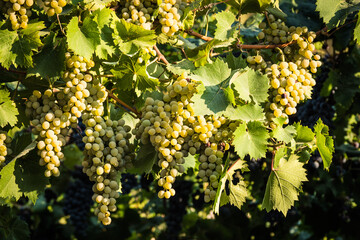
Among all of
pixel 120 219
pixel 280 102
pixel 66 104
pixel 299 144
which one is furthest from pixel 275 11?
pixel 120 219

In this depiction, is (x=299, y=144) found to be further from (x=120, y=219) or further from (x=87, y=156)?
(x=120, y=219)

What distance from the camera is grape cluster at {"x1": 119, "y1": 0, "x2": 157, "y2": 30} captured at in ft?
5.07

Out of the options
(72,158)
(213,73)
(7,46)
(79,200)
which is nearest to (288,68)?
(213,73)

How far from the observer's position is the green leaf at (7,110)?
1.55m

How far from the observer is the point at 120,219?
4090 millimetres

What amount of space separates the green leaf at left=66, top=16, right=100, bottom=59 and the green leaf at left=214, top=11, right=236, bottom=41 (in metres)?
0.51

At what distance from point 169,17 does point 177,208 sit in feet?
7.22

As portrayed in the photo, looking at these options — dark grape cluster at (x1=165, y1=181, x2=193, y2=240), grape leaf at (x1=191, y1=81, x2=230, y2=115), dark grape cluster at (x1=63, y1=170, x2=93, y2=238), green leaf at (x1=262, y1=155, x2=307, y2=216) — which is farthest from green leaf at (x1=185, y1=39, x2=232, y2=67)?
dark grape cluster at (x1=63, y1=170, x2=93, y2=238)

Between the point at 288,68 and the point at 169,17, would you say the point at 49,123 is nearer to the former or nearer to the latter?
the point at 169,17

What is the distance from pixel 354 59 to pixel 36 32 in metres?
2.38

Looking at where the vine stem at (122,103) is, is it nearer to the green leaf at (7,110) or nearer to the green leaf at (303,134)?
the green leaf at (7,110)

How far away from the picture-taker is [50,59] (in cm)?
151

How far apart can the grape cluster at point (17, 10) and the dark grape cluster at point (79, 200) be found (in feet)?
7.09

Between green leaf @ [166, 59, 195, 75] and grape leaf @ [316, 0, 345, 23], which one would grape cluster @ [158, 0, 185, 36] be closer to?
green leaf @ [166, 59, 195, 75]
